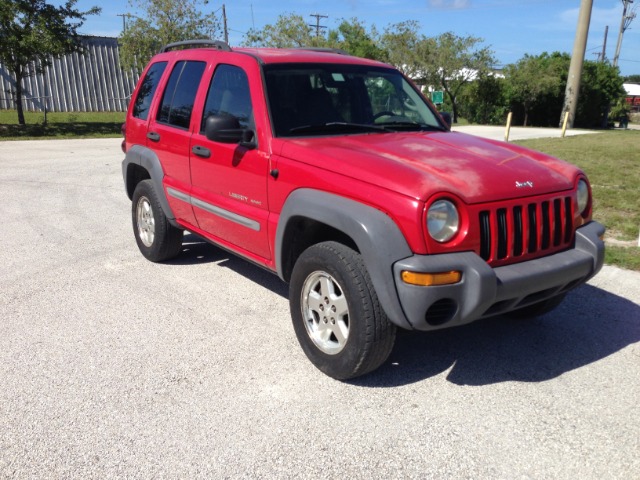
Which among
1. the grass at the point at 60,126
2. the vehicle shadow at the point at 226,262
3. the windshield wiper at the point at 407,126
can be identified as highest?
the windshield wiper at the point at 407,126

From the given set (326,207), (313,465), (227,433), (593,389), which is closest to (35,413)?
(227,433)

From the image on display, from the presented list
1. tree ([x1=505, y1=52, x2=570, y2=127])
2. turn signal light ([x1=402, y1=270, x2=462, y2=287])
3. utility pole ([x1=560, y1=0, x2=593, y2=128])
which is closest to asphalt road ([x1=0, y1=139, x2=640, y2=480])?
turn signal light ([x1=402, y1=270, x2=462, y2=287])

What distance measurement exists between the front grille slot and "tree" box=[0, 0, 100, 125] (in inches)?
714

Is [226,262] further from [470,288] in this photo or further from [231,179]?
[470,288]

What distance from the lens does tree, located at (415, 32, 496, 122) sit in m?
39.6

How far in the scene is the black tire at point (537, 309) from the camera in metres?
4.25

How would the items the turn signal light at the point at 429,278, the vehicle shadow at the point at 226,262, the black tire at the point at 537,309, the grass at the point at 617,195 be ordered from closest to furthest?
the turn signal light at the point at 429,278
the black tire at the point at 537,309
the vehicle shadow at the point at 226,262
the grass at the point at 617,195

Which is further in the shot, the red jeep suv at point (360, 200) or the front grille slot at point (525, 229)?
the front grille slot at point (525, 229)

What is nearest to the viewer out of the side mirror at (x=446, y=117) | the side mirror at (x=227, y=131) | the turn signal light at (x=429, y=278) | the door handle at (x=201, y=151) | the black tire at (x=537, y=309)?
the turn signal light at (x=429, y=278)

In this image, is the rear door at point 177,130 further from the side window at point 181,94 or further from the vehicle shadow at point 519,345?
the vehicle shadow at point 519,345

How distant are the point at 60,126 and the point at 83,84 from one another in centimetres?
807

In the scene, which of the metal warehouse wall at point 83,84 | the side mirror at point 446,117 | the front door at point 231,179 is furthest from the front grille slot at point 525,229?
the metal warehouse wall at point 83,84

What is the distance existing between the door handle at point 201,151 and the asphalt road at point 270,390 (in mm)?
1182

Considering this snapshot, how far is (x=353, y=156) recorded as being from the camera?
3547mm
